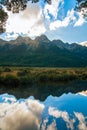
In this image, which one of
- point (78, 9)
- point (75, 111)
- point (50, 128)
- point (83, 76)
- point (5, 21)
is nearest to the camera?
point (50, 128)

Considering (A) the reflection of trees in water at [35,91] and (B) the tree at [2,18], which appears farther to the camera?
(A) the reflection of trees in water at [35,91]

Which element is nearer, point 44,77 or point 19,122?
point 19,122

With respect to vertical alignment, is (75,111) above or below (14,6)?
below

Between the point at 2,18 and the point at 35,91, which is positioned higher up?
the point at 2,18

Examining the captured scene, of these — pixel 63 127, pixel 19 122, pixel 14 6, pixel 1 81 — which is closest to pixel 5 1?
pixel 14 6

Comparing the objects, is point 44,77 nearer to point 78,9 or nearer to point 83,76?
point 83,76

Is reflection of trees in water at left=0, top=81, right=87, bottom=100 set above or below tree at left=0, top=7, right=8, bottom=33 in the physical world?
below

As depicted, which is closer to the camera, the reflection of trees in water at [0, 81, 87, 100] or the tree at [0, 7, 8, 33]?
the tree at [0, 7, 8, 33]

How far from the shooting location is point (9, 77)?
63719 mm

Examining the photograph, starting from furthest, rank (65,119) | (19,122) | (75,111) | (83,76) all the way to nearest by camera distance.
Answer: (83,76)
(75,111)
(65,119)
(19,122)

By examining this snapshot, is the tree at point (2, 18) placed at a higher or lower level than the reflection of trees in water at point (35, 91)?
higher

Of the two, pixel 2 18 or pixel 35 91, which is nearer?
pixel 2 18

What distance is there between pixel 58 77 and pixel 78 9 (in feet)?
189

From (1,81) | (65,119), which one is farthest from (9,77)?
(65,119)
